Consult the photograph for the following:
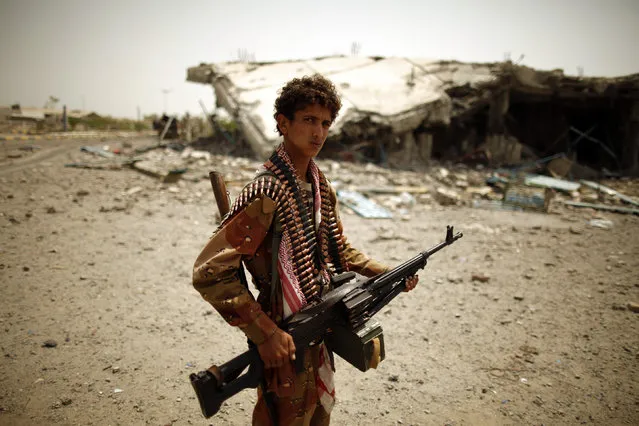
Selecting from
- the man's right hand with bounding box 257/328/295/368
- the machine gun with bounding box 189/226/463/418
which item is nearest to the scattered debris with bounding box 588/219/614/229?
the machine gun with bounding box 189/226/463/418

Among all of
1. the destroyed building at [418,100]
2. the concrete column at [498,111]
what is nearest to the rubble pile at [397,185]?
the destroyed building at [418,100]

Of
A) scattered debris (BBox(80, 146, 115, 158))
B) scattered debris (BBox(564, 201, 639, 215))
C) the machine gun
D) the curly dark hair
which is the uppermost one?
the curly dark hair

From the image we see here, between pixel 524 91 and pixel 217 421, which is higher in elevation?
pixel 524 91

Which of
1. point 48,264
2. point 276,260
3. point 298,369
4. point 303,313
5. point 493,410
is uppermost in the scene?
point 276,260

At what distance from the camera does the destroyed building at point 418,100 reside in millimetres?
12273

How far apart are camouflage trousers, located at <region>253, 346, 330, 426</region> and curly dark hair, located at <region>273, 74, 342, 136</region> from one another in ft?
3.55

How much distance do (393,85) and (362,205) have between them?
23.8 ft

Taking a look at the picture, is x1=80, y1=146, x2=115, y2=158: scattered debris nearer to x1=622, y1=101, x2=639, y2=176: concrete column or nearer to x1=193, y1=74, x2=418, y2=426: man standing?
x1=193, y1=74, x2=418, y2=426: man standing

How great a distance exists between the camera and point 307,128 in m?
1.46

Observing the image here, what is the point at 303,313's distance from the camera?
1.44 m

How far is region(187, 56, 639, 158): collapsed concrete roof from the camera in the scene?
481 inches

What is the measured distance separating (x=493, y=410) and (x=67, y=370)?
331 cm

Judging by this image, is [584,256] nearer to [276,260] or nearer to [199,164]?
[276,260]

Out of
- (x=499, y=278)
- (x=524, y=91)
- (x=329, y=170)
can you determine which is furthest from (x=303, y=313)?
(x=524, y=91)
